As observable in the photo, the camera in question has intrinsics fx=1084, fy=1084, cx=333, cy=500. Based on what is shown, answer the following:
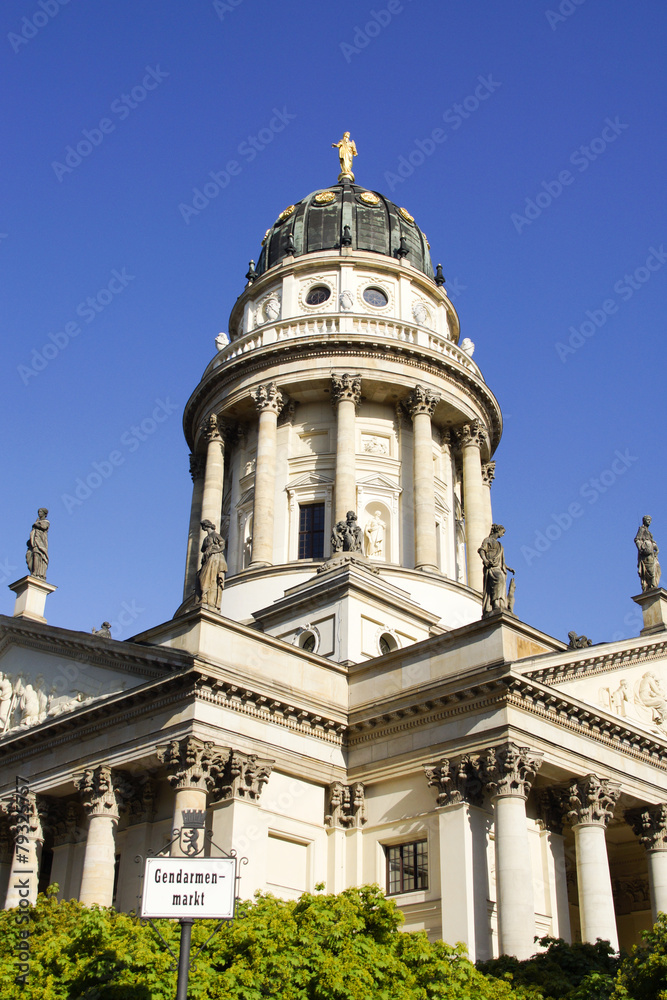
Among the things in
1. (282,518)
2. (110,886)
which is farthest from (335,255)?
(110,886)

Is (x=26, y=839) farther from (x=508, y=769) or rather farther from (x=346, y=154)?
(x=346, y=154)

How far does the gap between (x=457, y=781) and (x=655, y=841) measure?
7.13 m

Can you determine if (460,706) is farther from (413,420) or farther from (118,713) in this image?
(413,420)

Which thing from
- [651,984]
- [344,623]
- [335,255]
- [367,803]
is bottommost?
[651,984]

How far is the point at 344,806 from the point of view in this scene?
95.2 ft

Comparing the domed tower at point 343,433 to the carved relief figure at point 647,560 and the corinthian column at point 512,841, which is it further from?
the corinthian column at point 512,841

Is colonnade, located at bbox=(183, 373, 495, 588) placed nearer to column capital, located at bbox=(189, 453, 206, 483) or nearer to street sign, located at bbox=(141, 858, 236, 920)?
column capital, located at bbox=(189, 453, 206, 483)

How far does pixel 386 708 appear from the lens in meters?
28.9

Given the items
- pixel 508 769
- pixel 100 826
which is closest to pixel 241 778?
pixel 100 826

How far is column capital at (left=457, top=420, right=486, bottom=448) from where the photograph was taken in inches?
1812

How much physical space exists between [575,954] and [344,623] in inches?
564

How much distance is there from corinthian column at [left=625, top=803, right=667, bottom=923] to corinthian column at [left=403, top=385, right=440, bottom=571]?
12580mm

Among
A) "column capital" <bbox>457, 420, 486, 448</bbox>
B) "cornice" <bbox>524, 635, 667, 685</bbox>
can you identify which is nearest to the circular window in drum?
"column capital" <bbox>457, 420, 486, 448</bbox>

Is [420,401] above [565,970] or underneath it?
above
